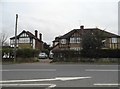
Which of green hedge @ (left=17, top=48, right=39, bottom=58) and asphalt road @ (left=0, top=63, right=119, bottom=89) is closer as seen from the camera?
asphalt road @ (left=0, top=63, right=119, bottom=89)

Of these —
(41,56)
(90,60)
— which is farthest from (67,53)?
(41,56)

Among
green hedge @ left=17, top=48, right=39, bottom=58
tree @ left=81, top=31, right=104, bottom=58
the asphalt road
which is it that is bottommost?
the asphalt road

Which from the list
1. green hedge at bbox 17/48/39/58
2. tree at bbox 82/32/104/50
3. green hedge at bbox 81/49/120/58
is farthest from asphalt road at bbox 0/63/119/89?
tree at bbox 82/32/104/50

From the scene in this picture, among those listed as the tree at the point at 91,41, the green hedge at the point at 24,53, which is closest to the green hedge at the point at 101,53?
the tree at the point at 91,41

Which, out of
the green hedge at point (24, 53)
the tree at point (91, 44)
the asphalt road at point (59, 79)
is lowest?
the asphalt road at point (59, 79)

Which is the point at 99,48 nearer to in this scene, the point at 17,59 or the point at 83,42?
the point at 83,42

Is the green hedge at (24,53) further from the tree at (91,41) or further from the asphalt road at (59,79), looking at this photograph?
the asphalt road at (59,79)

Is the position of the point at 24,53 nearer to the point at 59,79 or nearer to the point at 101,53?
the point at 101,53

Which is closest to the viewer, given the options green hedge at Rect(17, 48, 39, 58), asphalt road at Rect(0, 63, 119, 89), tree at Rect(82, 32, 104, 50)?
asphalt road at Rect(0, 63, 119, 89)

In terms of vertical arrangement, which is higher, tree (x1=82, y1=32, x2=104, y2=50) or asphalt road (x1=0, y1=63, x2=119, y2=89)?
tree (x1=82, y1=32, x2=104, y2=50)

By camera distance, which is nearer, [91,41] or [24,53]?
[24,53]

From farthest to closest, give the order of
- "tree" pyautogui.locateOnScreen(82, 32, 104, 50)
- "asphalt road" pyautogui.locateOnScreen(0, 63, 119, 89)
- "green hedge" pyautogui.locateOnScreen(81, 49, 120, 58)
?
1. "tree" pyautogui.locateOnScreen(82, 32, 104, 50)
2. "green hedge" pyautogui.locateOnScreen(81, 49, 120, 58)
3. "asphalt road" pyautogui.locateOnScreen(0, 63, 119, 89)

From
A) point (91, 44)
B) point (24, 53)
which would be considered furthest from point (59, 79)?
point (91, 44)

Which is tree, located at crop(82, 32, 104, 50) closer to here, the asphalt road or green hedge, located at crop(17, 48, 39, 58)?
green hedge, located at crop(17, 48, 39, 58)
